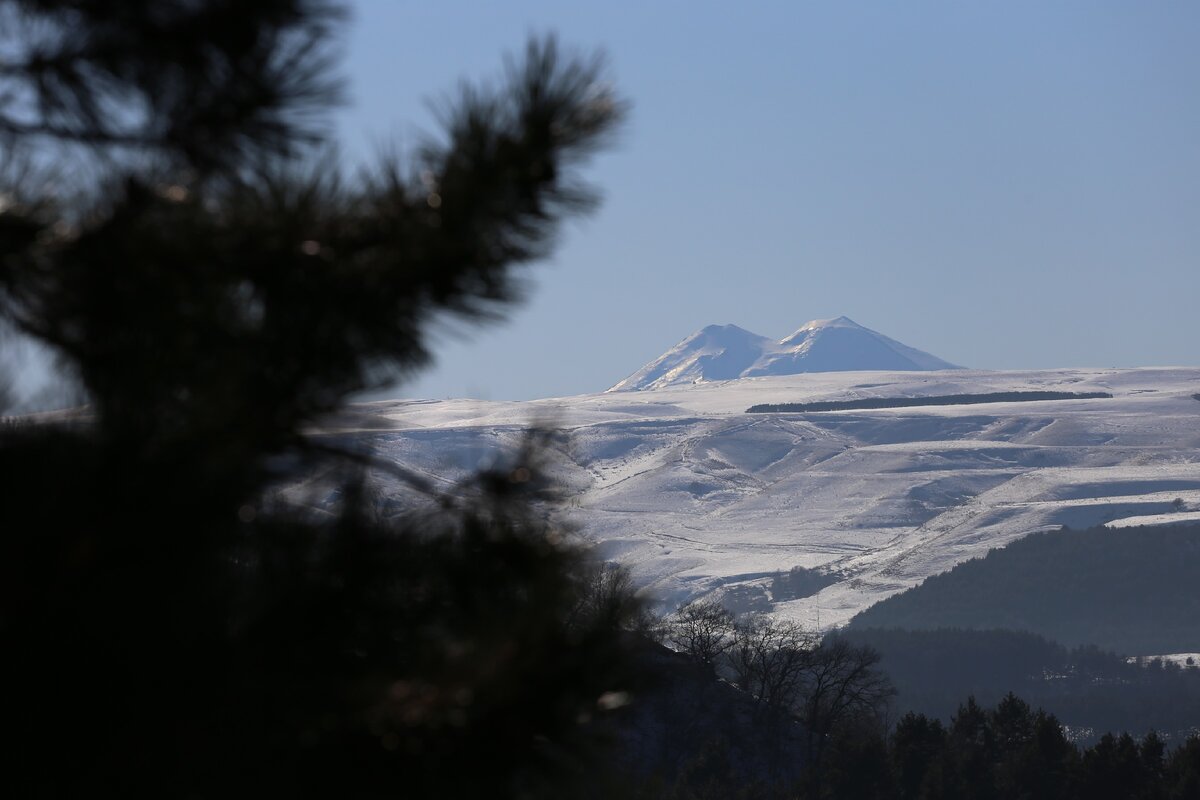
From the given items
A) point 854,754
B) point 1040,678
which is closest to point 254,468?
point 854,754

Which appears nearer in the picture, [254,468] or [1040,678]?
[254,468]

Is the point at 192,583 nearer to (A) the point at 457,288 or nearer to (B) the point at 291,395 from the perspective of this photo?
(B) the point at 291,395

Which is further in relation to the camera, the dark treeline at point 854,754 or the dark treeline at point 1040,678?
the dark treeline at point 1040,678

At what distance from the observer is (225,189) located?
515 cm

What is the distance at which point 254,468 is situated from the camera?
4.29 metres

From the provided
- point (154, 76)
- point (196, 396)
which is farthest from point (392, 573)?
point (154, 76)

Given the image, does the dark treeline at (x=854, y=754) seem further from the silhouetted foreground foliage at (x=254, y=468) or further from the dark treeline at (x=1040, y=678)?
the dark treeline at (x=1040, y=678)

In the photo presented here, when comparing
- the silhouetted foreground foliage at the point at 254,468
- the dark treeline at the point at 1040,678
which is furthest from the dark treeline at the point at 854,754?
the dark treeline at the point at 1040,678

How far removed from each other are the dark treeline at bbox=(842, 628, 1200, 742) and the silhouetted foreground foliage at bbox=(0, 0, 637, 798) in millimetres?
131219

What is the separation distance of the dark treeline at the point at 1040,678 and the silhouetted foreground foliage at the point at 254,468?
131 m

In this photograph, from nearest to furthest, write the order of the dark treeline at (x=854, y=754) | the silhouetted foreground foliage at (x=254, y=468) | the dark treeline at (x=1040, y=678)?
1. the silhouetted foreground foliage at (x=254, y=468)
2. the dark treeline at (x=854, y=754)
3. the dark treeline at (x=1040, y=678)

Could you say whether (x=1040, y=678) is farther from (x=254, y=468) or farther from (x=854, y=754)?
(x=254, y=468)

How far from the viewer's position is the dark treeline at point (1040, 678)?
136 meters

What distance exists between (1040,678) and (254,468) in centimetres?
17215
